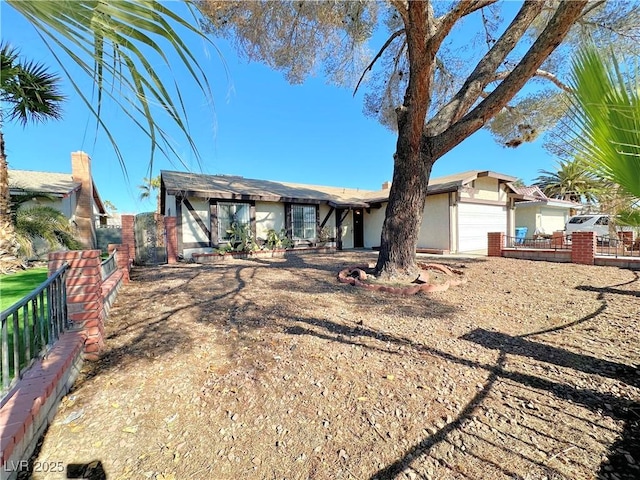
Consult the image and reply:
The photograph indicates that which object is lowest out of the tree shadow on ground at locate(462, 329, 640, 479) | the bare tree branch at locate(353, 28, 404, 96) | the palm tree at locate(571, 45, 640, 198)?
the tree shadow on ground at locate(462, 329, 640, 479)

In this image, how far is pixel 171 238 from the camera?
10.1 meters

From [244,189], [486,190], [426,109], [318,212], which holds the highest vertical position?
[426,109]

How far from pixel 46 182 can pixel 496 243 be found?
19.9 m

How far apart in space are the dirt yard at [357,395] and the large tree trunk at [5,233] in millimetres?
5149

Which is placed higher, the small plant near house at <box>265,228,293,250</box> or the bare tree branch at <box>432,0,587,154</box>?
the bare tree branch at <box>432,0,587,154</box>

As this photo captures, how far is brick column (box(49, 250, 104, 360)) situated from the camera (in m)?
2.93

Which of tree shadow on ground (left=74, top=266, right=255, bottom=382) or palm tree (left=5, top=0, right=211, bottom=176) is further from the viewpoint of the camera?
tree shadow on ground (left=74, top=266, right=255, bottom=382)

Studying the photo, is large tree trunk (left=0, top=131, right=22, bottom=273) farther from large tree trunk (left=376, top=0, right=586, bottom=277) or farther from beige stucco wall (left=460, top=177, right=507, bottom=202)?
beige stucco wall (left=460, top=177, right=507, bottom=202)

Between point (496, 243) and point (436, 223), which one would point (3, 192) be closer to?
point (436, 223)

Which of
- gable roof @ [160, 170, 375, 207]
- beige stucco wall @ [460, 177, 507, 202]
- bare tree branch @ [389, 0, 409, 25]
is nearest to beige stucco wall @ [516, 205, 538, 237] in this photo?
beige stucco wall @ [460, 177, 507, 202]

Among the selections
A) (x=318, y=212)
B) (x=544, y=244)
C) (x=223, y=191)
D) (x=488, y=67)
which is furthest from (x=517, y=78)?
(x=318, y=212)

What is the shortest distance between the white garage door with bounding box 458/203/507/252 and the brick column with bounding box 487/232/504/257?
1698 mm

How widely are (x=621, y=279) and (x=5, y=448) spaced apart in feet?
31.5

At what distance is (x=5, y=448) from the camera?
5.00 feet
